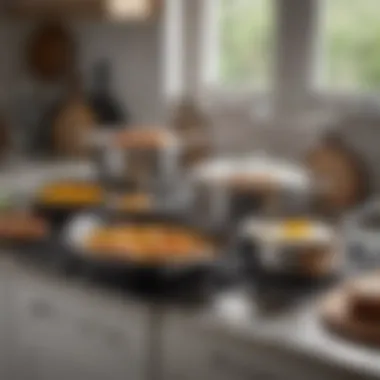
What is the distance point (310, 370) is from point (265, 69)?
1.30m

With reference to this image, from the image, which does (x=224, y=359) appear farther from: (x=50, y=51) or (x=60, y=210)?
(x=50, y=51)

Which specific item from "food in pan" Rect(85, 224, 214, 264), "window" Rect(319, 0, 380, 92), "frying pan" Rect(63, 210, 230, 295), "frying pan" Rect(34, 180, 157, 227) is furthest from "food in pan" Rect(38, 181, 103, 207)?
"window" Rect(319, 0, 380, 92)

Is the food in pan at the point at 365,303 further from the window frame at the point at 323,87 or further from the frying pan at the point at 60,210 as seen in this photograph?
the window frame at the point at 323,87

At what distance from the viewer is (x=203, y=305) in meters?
1.76

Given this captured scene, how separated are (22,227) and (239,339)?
71 centimetres

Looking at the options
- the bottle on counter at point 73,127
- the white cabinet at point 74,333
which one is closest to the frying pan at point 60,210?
the white cabinet at point 74,333

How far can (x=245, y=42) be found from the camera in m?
2.79

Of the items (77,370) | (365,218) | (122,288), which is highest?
(365,218)

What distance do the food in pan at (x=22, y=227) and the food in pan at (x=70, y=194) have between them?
7cm

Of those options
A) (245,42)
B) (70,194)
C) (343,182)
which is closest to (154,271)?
(70,194)

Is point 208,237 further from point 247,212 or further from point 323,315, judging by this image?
point 323,315

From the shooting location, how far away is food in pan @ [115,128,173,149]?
98.6 inches

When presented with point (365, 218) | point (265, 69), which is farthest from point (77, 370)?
point (265, 69)

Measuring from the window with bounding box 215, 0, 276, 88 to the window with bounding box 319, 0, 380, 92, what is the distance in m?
0.16
